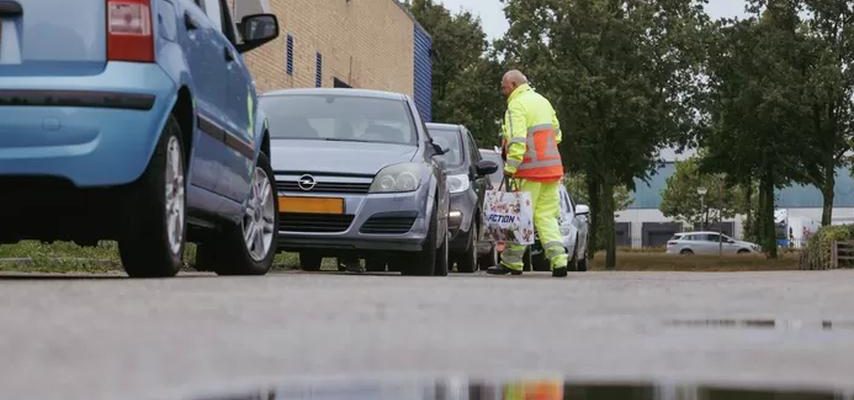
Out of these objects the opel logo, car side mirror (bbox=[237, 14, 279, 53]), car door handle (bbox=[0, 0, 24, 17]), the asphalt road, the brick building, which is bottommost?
the asphalt road

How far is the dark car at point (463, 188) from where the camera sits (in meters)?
14.4

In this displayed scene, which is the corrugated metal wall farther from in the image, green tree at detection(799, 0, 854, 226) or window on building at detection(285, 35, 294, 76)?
window on building at detection(285, 35, 294, 76)

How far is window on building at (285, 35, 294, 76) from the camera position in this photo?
28578 millimetres

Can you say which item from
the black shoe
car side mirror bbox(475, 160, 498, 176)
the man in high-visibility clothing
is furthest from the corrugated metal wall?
the man in high-visibility clothing

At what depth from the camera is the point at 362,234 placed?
10.9m

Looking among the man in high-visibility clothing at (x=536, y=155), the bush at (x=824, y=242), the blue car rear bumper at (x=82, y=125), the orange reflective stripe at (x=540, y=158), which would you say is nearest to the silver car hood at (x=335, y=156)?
the man in high-visibility clothing at (x=536, y=155)

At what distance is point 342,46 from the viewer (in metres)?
33.9

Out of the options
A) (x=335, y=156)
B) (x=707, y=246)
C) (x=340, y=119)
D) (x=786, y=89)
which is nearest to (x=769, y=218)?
(x=786, y=89)

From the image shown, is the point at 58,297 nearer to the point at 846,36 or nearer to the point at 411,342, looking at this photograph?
the point at 411,342

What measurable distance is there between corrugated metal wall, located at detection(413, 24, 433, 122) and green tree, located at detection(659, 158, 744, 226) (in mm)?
37760

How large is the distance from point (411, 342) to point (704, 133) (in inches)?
1810

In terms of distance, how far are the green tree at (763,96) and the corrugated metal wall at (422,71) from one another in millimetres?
9243

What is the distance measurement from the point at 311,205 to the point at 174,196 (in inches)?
143

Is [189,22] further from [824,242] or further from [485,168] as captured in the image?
[824,242]
